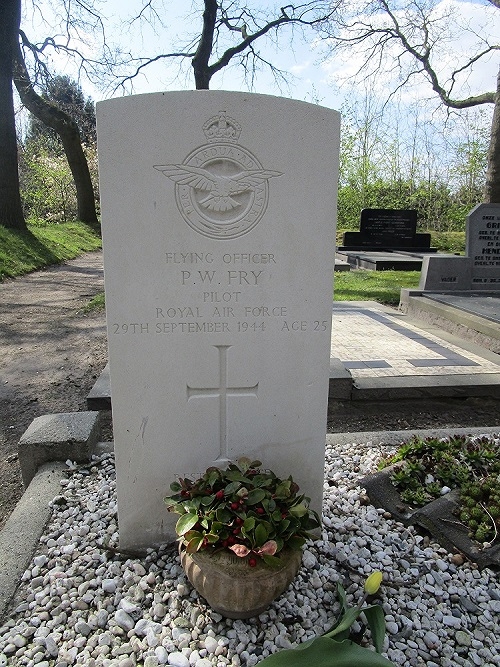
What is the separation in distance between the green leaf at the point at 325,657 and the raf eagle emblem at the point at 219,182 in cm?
156

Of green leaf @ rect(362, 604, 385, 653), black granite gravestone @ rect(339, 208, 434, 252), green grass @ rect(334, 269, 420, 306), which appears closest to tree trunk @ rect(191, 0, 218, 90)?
black granite gravestone @ rect(339, 208, 434, 252)

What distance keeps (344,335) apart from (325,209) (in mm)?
4100

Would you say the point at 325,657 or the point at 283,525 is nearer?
the point at 325,657

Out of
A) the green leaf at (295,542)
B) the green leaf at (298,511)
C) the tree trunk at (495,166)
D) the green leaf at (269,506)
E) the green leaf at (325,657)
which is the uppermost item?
the tree trunk at (495,166)

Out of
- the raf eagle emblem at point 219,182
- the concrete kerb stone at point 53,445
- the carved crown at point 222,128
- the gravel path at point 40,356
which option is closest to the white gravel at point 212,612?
the concrete kerb stone at point 53,445

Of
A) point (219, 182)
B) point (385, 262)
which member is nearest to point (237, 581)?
point (219, 182)

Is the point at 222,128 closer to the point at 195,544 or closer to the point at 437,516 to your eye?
the point at 195,544

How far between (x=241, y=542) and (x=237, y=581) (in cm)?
13

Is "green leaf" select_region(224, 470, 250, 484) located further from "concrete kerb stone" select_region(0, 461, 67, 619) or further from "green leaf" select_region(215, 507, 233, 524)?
"concrete kerb stone" select_region(0, 461, 67, 619)

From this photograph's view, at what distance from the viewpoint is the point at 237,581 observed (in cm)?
166

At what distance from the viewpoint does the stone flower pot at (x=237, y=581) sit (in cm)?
167

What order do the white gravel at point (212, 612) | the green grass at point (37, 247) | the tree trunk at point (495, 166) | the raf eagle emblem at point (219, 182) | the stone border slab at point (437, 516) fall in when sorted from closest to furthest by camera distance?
1. the white gravel at point (212, 612)
2. the raf eagle emblem at point (219, 182)
3. the stone border slab at point (437, 516)
4. the tree trunk at point (495, 166)
5. the green grass at point (37, 247)

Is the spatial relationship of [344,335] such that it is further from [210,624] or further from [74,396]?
[210,624]

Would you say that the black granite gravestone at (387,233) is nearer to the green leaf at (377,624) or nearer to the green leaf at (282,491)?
the green leaf at (282,491)
